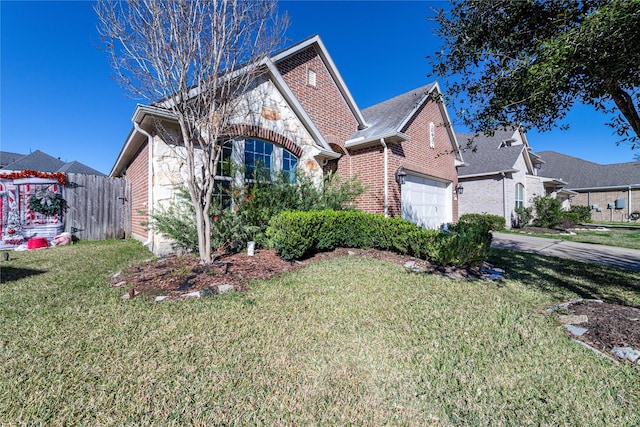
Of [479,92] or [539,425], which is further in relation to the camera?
[479,92]

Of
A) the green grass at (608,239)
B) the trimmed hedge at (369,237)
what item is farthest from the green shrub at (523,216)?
the trimmed hedge at (369,237)

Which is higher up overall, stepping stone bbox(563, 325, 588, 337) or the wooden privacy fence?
the wooden privacy fence

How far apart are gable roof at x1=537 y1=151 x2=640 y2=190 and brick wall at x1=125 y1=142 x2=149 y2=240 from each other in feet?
118

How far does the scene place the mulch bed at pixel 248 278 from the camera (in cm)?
310

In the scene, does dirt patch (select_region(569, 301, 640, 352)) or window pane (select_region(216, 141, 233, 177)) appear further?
window pane (select_region(216, 141, 233, 177))


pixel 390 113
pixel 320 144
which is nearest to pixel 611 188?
pixel 390 113

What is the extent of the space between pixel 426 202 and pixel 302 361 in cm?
1008

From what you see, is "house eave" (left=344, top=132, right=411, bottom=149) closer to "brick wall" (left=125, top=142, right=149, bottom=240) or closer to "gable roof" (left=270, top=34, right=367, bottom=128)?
"gable roof" (left=270, top=34, right=367, bottom=128)

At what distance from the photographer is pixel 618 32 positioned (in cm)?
273

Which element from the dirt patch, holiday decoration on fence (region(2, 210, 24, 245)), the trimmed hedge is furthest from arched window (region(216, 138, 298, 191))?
holiday decoration on fence (region(2, 210, 24, 245))

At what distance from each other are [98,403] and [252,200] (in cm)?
467

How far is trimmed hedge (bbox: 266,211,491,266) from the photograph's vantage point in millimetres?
5637

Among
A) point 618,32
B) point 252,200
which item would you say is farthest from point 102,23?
point 618,32

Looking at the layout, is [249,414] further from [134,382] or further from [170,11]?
[170,11]
